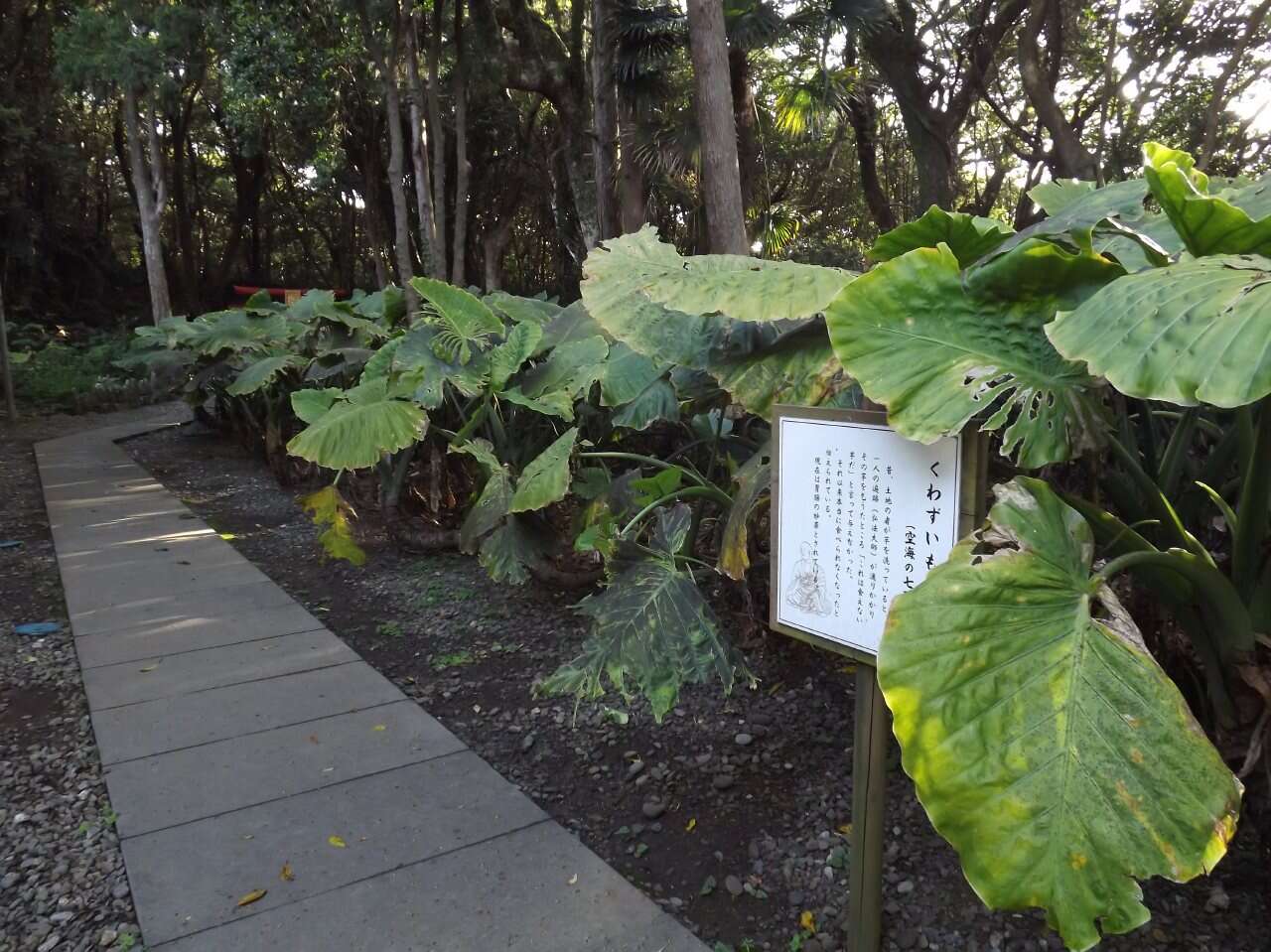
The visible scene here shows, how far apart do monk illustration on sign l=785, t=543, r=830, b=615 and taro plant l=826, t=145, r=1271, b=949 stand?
0.39 metres

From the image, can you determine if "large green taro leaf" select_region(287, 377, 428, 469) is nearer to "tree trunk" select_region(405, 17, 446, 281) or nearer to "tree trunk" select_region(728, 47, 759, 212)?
"tree trunk" select_region(405, 17, 446, 281)

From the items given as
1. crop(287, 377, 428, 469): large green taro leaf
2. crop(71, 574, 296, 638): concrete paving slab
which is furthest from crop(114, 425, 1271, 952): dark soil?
crop(287, 377, 428, 469): large green taro leaf

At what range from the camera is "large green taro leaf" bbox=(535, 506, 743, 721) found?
2.35 metres

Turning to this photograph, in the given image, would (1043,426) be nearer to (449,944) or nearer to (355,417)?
(449,944)

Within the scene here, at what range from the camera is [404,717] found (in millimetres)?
3301

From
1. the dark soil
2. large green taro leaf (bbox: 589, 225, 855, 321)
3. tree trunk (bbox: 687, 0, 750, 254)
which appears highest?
tree trunk (bbox: 687, 0, 750, 254)

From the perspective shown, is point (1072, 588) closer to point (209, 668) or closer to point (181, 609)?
point (209, 668)

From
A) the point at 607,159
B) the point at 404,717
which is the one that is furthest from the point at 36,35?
the point at 404,717

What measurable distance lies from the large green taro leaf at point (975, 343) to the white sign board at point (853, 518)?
0.35ft

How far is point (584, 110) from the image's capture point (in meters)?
13.1

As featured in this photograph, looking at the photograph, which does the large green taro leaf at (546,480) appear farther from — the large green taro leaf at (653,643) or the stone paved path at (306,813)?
the stone paved path at (306,813)

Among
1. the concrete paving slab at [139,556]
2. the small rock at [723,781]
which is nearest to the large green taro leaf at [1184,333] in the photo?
the small rock at [723,781]

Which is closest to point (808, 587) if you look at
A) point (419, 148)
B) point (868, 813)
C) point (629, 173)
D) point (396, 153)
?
point (868, 813)

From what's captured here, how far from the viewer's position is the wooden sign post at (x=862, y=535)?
5.15ft
